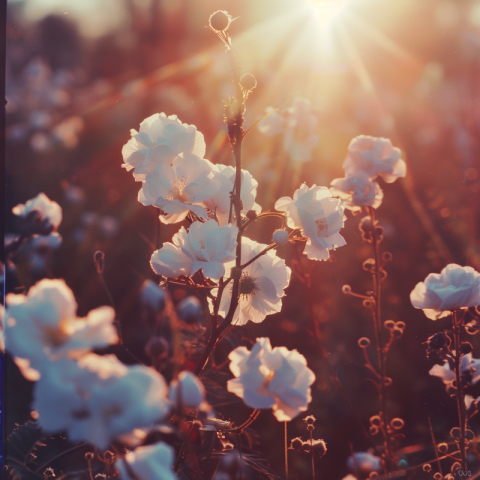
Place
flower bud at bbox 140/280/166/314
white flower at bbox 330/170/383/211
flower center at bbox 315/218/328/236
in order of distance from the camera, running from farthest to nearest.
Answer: white flower at bbox 330/170/383/211 < flower center at bbox 315/218/328/236 < flower bud at bbox 140/280/166/314

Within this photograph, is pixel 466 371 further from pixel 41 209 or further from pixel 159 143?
pixel 41 209

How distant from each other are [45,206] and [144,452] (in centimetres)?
Answer: 89

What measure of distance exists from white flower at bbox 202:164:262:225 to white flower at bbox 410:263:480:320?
36cm

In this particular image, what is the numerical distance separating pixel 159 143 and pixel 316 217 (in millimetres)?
263

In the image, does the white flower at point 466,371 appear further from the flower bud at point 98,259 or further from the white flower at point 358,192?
the flower bud at point 98,259

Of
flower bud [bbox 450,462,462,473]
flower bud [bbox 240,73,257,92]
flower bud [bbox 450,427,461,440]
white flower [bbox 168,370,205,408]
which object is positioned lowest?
flower bud [bbox 450,462,462,473]

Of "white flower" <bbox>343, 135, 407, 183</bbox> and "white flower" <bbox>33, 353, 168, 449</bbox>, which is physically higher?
"white flower" <bbox>343, 135, 407, 183</bbox>

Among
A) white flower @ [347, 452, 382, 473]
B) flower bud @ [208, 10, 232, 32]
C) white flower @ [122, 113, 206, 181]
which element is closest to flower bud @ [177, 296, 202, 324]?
white flower @ [122, 113, 206, 181]

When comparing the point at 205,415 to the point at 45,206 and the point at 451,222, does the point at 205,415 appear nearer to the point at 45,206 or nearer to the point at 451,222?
the point at 45,206

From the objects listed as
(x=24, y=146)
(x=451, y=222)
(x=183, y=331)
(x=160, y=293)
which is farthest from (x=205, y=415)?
(x=24, y=146)

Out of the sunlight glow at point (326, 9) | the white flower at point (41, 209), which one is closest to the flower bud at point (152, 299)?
the white flower at point (41, 209)

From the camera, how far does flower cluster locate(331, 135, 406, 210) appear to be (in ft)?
3.43

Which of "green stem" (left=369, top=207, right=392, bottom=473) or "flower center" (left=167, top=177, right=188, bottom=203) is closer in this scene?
"flower center" (left=167, top=177, right=188, bottom=203)

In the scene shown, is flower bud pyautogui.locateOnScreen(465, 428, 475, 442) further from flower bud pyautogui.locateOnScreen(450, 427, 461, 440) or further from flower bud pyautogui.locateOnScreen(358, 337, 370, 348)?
flower bud pyautogui.locateOnScreen(358, 337, 370, 348)
